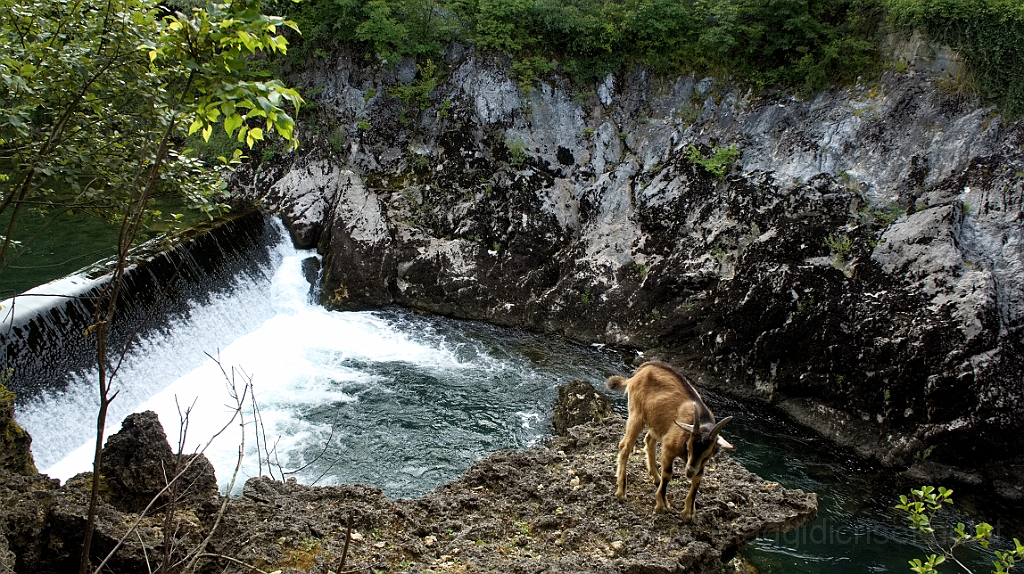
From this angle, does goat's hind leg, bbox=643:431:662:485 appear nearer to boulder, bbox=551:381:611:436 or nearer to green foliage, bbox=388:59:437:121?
boulder, bbox=551:381:611:436

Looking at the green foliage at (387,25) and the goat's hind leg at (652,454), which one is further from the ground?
the green foliage at (387,25)

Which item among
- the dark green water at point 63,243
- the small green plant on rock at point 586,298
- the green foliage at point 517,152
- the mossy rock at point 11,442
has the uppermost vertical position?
the dark green water at point 63,243

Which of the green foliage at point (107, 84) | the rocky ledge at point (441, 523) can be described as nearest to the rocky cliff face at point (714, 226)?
the rocky ledge at point (441, 523)

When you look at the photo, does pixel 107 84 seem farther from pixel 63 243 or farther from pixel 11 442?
pixel 63 243

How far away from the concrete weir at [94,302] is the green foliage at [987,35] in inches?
583

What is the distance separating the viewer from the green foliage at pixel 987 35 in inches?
502

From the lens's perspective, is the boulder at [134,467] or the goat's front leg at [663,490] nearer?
the goat's front leg at [663,490]

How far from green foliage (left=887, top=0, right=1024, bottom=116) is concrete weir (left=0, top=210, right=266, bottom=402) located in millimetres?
14805

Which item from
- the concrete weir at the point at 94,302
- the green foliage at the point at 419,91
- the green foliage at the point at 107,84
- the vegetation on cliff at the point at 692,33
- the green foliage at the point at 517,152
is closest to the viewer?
the green foliage at the point at 107,84

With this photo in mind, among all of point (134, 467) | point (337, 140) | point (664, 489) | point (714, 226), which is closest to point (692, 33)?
point (714, 226)

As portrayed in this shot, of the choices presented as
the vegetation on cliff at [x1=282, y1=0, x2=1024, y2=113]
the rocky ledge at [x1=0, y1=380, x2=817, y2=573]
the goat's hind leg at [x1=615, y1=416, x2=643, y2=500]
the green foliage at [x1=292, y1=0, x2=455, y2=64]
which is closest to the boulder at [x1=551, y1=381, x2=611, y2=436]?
the rocky ledge at [x1=0, y1=380, x2=817, y2=573]

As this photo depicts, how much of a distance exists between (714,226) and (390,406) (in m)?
7.99

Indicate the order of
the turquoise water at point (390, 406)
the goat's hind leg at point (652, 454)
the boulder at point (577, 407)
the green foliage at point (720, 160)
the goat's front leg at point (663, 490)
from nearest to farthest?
1. the goat's front leg at point (663, 490)
2. the goat's hind leg at point (652, 454)
3. the turquoise water at point (390, 406)
4. the boulder at point (577, 407)
5. the green foliage at point (720, 160)

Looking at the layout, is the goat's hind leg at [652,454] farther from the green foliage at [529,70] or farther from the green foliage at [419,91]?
the green foliage at [419,91]
